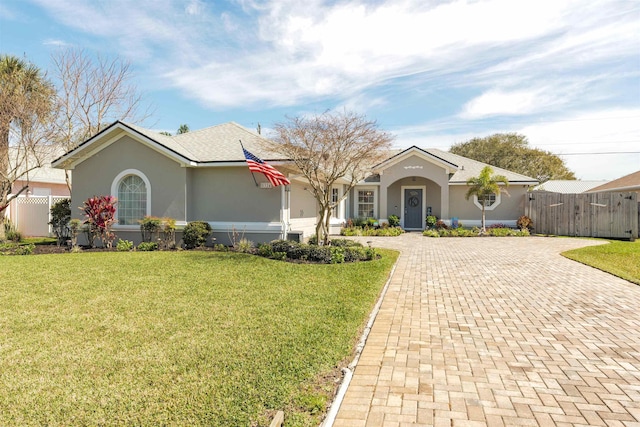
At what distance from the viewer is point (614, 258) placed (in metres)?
12.5

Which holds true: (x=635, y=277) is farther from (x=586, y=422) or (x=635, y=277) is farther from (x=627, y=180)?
(x=627, y=180)

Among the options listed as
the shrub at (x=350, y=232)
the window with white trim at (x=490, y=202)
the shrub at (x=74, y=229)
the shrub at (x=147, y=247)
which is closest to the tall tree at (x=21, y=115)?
the shrub at (x=74, y=229)

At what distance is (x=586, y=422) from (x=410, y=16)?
1011 cm

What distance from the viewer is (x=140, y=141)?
1510cm

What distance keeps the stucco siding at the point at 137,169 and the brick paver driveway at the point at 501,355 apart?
32.7ft

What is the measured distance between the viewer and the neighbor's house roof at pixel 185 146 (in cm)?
1459

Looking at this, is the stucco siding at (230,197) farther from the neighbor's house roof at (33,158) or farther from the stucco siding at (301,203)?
the neighbor's house roof at (33,158)

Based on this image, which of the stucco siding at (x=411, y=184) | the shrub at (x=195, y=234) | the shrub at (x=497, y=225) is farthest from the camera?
the stucco siding at (x=411, y=184)

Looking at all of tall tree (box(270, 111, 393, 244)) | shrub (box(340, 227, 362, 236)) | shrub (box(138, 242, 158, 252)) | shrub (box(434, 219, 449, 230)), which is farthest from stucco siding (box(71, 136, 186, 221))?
shrub (box(434, 219, 449, 230))

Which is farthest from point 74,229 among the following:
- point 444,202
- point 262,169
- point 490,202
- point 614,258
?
point 490,202

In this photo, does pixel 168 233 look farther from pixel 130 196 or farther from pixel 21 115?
pixel 21 115

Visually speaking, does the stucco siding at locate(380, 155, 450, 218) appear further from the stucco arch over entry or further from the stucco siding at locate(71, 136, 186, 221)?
the stucco siding at locate(71, 136, 186, 221)

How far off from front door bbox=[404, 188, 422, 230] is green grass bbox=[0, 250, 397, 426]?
597 inches

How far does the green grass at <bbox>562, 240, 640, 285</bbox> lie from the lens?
1016cm
